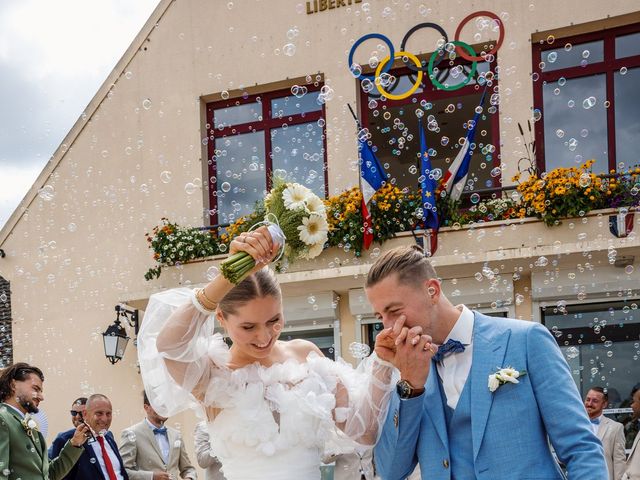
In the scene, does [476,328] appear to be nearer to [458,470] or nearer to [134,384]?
[458,470]

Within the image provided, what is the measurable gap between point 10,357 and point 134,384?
2.19 meters

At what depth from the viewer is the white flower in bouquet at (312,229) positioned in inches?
113

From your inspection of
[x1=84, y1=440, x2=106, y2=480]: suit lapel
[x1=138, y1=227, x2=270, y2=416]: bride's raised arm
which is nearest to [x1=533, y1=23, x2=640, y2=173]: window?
[x1=84, y1=440, x2=106, y2=480]: suit lapel

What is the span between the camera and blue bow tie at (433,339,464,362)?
2.66m

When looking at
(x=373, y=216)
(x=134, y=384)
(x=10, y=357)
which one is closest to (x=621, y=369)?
(x=373, y=216)

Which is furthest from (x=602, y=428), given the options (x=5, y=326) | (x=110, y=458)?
(x=5, y=326)

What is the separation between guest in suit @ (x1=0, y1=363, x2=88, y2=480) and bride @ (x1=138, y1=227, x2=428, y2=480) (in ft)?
8.59

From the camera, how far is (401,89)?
1044 cm

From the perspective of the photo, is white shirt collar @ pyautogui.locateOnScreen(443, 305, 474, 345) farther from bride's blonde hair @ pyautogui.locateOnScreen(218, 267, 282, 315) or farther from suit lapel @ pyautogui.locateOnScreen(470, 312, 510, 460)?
bride's blonde hair @ pyautogui.locateOnScreen(218, 267, 282, 315)

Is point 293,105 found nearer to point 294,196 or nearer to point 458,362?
point 294,196

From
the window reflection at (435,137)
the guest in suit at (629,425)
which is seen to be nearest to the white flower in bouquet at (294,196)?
the guest in suit at (629,425)

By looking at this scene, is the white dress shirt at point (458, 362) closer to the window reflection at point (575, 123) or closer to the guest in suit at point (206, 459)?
the guest in suit at point (206, 459)

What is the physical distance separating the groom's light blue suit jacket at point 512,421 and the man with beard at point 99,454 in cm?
401

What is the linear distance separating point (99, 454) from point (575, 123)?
6.87 m
